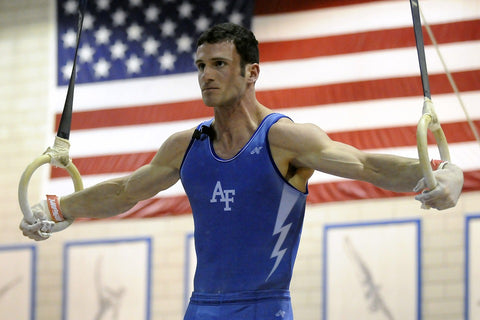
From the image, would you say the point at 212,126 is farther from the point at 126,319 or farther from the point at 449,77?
the point at 126,319

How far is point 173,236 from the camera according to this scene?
25.6 feet

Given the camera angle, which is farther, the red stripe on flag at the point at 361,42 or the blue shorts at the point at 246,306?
the red stripe on flag at the point at 361,42

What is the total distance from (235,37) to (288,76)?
11.3 feet

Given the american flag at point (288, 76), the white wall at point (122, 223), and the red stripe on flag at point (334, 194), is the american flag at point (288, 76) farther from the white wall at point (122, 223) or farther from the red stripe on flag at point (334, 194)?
the white wall at point (122, 223)

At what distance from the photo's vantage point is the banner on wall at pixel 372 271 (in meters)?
6.80

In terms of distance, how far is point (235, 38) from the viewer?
4.17m

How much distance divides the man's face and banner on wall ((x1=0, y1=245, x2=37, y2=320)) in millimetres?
4640

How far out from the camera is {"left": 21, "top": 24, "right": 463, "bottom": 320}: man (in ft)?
12.9

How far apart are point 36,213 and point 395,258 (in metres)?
3.26

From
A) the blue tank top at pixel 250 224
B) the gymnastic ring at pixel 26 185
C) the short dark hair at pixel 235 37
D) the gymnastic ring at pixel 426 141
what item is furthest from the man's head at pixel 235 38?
the gymnastic ring at pixel 26 185

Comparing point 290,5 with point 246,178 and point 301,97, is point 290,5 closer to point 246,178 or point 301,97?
point 301,97

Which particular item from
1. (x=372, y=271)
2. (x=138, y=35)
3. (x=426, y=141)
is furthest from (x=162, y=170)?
(x=138, y=35)

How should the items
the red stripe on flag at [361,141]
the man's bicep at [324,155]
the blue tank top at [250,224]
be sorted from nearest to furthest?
1. the man's bicep at [324,155]
2. the blue tank top at [250,224]
3. the red stripe on flag at [361,141]

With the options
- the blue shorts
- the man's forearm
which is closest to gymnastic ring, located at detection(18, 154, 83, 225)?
the man's forearm
